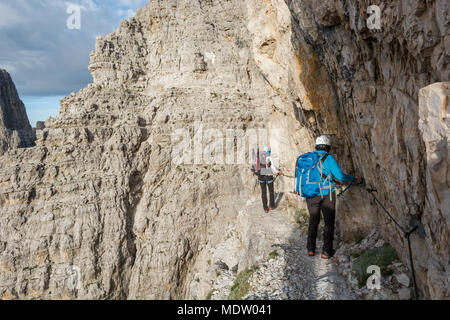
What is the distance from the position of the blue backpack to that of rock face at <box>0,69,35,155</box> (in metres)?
49.8

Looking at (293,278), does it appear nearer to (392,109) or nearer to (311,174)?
(311,174)

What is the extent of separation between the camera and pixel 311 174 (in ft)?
19.8

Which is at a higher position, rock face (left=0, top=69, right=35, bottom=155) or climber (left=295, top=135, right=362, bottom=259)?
rock face (left=0, top=69, right=35, bottom=155)

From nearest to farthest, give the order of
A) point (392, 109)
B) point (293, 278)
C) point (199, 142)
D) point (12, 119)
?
1. point (392, 109)
2. point (293, 278)
3. point (199, 142)
4. point (12, 119)

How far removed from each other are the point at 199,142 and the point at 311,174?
17.0 meters

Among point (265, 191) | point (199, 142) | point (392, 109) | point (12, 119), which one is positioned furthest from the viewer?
point (12, 119)

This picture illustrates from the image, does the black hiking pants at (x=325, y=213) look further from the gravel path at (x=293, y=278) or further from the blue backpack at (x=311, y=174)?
the gravel path at (x=293, y=278)

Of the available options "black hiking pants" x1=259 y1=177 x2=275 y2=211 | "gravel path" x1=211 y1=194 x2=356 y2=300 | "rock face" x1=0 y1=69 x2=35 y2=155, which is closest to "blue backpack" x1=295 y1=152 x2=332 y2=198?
"gravel path" x1=211 y1=194 x2=356 y2=300

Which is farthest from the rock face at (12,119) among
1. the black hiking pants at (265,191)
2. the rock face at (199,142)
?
the black hiking pants at (265,191)

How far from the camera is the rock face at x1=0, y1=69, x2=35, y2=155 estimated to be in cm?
4153

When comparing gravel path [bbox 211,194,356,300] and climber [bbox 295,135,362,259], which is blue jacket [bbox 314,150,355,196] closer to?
climber [bbox 295,135,362,259]

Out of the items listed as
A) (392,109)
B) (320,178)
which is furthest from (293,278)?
(392,109)

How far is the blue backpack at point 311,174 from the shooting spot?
5926 mm
